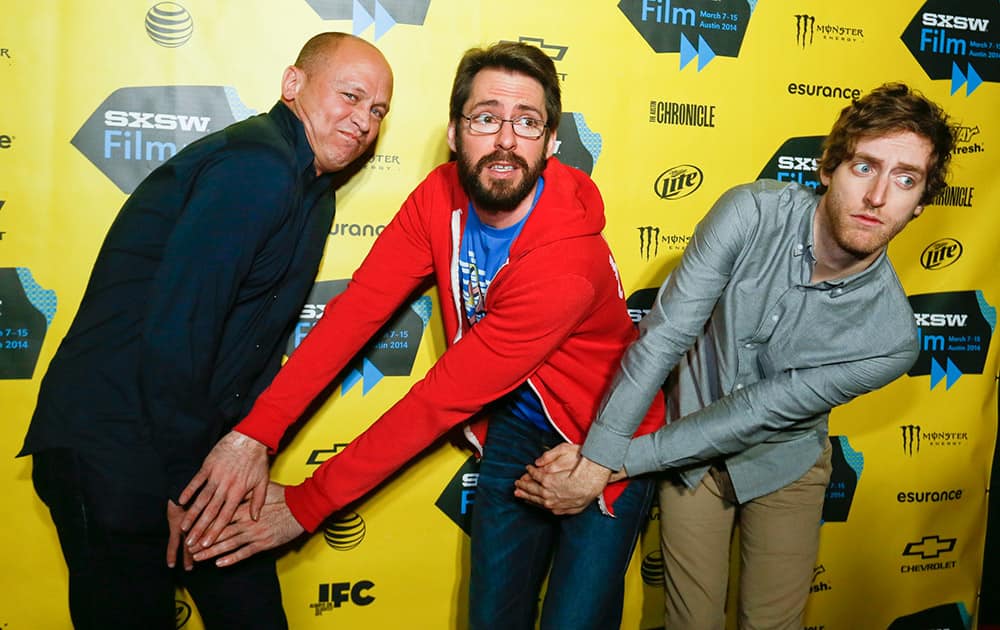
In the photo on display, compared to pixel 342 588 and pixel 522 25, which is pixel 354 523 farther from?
pixel 522 25

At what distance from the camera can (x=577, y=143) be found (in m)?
1.90

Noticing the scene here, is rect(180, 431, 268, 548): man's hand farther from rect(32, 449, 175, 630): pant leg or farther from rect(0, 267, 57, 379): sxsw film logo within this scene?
rect(0, 267, 57, 379): sxsw film logo

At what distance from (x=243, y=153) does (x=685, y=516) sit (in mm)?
1253

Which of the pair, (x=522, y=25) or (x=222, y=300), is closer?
(x=222, y=300)

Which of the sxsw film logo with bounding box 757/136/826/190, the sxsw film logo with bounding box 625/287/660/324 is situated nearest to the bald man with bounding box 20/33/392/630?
the sxsw film logo with bounding box 625/287/660/324

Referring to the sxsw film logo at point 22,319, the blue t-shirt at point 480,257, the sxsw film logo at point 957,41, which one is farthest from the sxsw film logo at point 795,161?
the sxsw film logo at point 22,319

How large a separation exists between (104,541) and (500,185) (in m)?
1.03

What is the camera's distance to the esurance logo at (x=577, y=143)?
1.89 metres

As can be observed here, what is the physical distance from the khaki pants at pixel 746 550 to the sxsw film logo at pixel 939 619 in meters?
0.96

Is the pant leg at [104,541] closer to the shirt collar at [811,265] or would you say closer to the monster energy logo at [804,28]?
the shirt collar at [811,265]

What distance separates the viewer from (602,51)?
1.88 meters

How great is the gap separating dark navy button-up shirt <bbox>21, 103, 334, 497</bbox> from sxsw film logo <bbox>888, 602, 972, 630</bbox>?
2.24 metres

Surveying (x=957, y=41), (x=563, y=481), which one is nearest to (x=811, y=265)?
(x=563, y=481)

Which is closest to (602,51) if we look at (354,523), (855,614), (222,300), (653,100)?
(653,100)
